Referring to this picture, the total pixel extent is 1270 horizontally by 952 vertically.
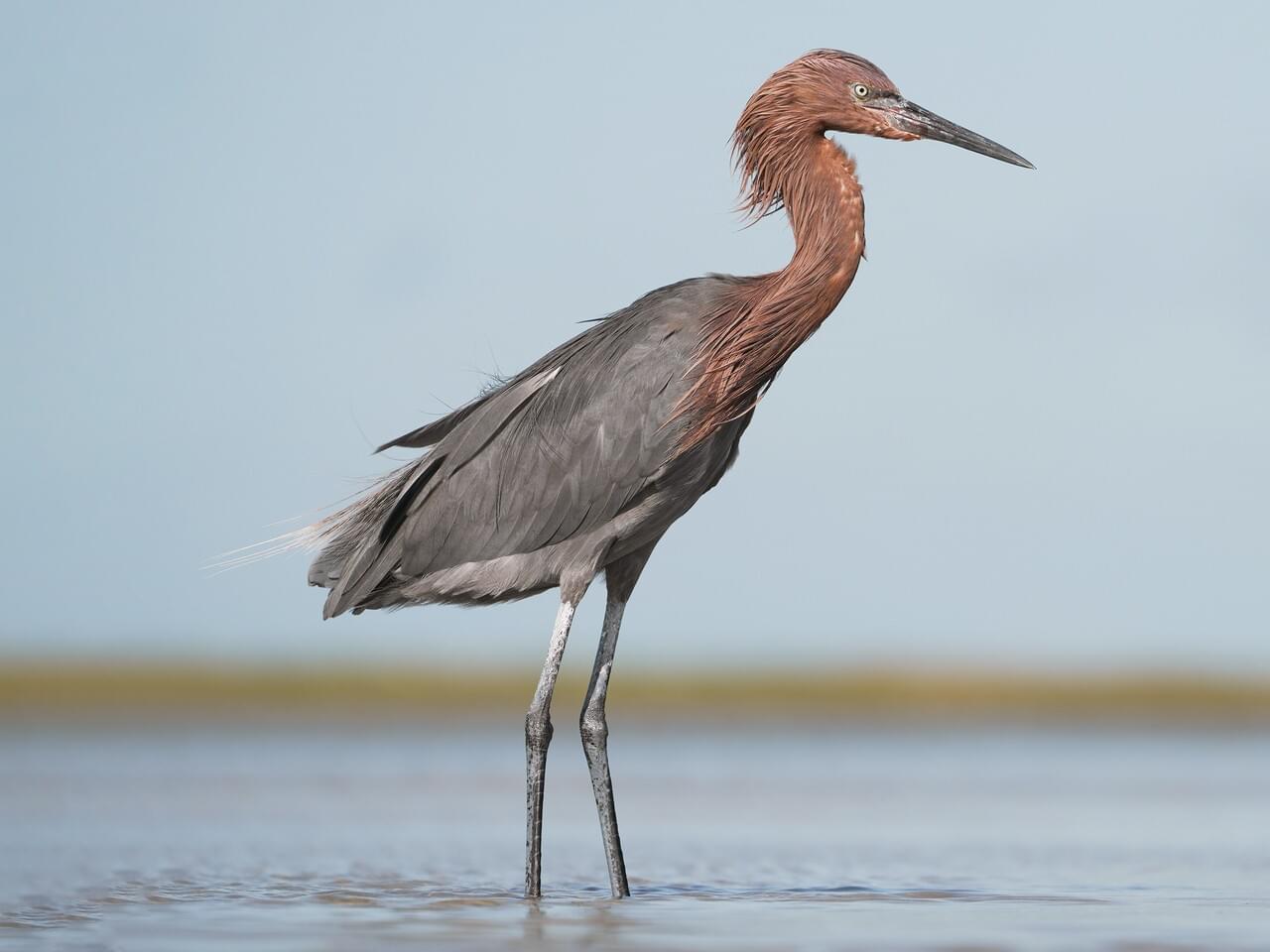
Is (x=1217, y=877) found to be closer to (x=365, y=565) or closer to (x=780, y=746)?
(x=365, y=565)

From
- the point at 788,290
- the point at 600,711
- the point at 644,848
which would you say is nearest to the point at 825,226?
the point at 788,290

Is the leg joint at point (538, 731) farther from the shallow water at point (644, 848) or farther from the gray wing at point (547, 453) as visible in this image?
the gray wing at point (547, 453)

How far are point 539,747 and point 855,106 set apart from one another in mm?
3278

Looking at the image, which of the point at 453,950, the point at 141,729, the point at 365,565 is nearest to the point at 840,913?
the point at 453,950

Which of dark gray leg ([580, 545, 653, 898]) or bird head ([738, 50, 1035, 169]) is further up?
bird head ([738, 50, 1035, 169])

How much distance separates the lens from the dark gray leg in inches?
320

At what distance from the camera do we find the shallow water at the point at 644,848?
21.6ft

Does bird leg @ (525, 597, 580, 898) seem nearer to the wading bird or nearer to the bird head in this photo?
the wading bird

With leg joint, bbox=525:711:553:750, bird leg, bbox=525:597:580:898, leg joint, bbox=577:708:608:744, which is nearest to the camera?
bird leg, bbox=525:597:580:898

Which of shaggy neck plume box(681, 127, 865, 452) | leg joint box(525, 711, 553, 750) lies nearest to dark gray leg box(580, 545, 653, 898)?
leg joint box(525, 711, 553, 750)

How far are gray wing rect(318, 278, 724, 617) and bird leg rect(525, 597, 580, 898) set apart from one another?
461mm

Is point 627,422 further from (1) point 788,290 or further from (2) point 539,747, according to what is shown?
(2) point 539,747

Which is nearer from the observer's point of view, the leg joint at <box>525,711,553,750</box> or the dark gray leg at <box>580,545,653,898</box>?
the dark gray leg at <box>580,545,653,898</box>

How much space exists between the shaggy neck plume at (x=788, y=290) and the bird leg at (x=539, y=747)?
1.01m
